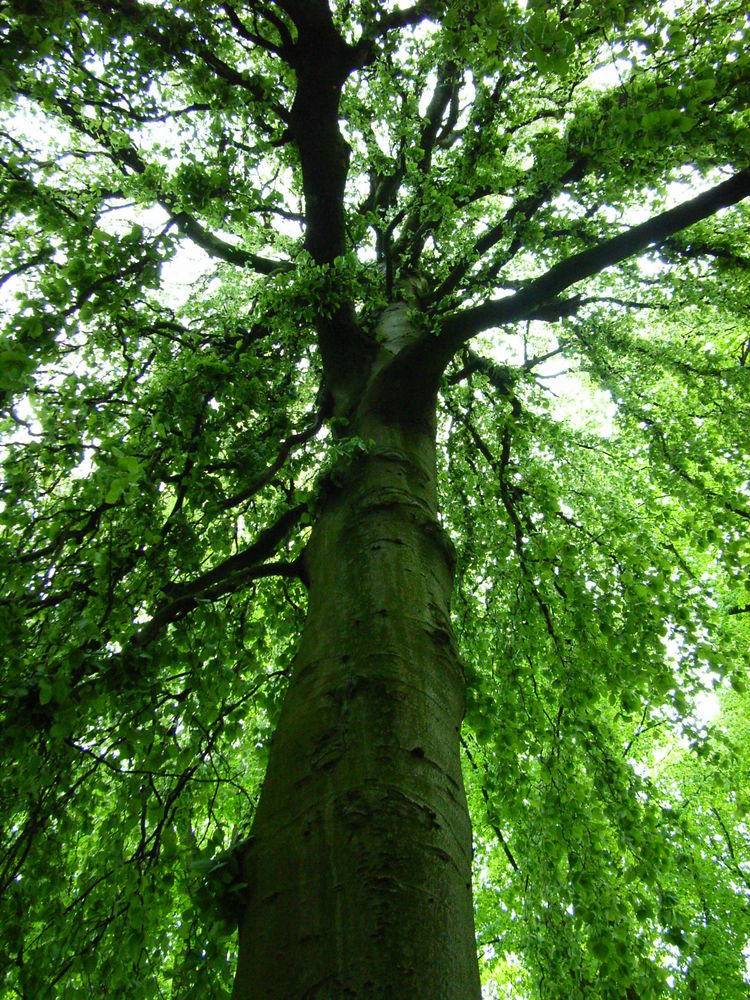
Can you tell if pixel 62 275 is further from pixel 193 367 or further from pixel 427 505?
pixel 427 505

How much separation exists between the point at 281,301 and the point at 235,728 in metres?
2.70

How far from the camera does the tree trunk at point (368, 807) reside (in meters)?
1.26

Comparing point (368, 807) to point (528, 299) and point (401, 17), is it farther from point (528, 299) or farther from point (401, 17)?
point (401, 17)

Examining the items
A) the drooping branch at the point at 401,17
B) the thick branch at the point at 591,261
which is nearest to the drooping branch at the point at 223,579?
the thick branch at the point at 591,261

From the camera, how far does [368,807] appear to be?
149cm

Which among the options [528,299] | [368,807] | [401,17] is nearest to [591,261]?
[528,299]

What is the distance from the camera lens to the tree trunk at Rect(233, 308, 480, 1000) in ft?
4.13

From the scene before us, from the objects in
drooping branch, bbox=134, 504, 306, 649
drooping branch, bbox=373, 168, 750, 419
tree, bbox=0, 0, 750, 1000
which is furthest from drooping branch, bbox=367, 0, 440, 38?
drooping branch, bbox=134, 504, 306, 649

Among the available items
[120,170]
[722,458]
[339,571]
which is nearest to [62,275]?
[339,571]

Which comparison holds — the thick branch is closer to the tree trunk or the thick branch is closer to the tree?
the tree

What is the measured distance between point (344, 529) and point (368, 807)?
132 centimetres

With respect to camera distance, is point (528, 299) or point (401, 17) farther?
point (401, 17)

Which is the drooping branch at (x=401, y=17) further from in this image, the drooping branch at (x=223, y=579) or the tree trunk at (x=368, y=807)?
the tree trunk at (x=368, y=807)

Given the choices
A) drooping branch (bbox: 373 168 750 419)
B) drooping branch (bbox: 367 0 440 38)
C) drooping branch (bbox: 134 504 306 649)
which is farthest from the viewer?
drooping branch (bbox: 367 0 440 38)
